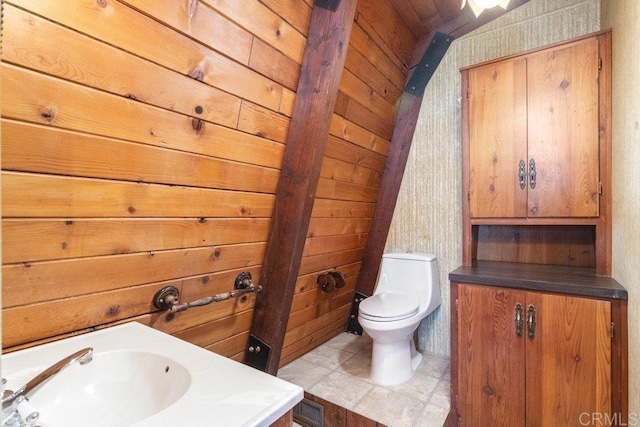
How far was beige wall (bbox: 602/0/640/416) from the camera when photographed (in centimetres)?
127

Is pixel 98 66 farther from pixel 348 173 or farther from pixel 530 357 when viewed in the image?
pixel 530 357

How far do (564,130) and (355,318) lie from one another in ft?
6.27

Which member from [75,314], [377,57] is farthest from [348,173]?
[75,314]

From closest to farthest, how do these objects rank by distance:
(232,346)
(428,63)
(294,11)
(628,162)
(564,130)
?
(628,162) → (294,11) → (564,130) → (232,346) → (428,63)

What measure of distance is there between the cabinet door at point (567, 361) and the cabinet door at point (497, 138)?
1.79 feet

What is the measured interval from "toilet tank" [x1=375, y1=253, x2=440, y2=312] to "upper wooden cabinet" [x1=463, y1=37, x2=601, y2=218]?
50 cm

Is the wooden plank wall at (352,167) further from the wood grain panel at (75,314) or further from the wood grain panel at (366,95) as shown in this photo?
the wood grain panel at (75,314)

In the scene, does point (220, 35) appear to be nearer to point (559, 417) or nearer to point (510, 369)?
point (510, 369)

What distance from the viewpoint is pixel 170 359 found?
1.01 m

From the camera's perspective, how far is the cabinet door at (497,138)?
73.1 inches

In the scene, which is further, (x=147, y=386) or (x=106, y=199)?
(x=106, y=199)

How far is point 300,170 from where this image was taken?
65.4 inches

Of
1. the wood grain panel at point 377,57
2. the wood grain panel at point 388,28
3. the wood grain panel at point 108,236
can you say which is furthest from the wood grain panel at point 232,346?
the wood grain panel at point 388,28

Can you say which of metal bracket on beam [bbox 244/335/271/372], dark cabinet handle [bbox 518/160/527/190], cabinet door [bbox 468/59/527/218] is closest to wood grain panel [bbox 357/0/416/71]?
cabinet door [bbox 468/59/527/218]
